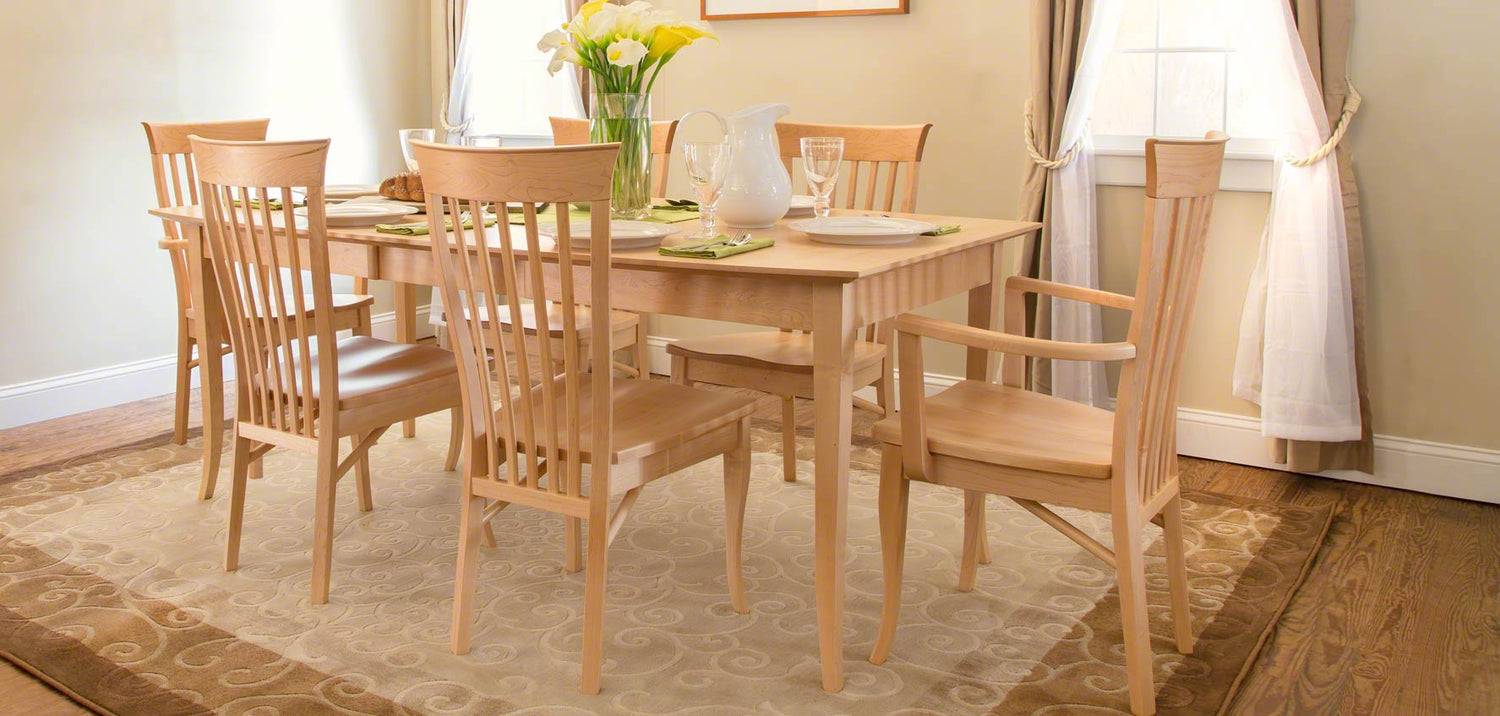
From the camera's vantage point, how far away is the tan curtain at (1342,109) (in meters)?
3.12

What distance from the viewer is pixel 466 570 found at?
Answer: 7.39 ft

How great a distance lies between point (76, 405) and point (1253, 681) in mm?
3629

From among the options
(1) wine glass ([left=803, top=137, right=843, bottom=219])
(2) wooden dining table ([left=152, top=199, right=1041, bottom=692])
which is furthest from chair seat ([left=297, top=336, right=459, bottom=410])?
(1) wine glass ([left=803, top=137, right=843, bottom=219])

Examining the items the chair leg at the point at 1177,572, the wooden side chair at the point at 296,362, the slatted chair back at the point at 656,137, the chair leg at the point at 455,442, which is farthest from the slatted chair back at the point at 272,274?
the chair leg at the point at 1177,572

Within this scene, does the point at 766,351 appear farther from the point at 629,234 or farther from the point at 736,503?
the point at 629,234

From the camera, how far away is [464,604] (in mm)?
2268

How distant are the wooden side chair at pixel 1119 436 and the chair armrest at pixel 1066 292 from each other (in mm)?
226

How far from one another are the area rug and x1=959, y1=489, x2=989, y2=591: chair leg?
0.04 metres

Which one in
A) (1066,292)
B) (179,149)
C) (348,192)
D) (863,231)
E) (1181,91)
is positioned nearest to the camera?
(863,231)

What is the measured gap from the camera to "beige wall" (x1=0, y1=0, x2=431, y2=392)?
3820 millimetres

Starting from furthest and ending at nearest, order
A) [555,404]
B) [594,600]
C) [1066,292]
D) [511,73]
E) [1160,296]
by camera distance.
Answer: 1. [511,73]
2. [1066,292]
3. [555,404]
4. [594,600]
5. [1160,296]

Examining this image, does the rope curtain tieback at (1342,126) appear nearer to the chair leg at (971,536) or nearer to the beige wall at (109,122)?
the chair leg at (971,536)

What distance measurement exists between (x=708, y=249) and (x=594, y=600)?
64 centimetres

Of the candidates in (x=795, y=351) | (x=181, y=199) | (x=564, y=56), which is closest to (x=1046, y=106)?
(x=795, y=351)
